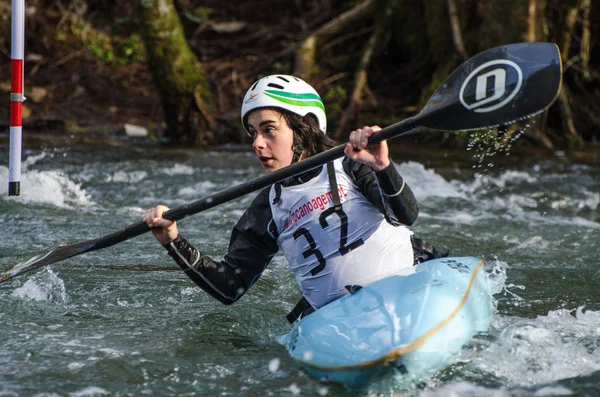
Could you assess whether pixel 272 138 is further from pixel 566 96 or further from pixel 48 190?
pixel 566 96

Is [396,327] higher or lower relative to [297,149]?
lower

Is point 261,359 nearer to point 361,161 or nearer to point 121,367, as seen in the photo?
point 121,367

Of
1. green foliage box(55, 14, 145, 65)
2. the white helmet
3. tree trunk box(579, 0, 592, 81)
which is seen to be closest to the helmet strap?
the white helmet

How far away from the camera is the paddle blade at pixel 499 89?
316 centimetres

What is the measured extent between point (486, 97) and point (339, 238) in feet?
2.56

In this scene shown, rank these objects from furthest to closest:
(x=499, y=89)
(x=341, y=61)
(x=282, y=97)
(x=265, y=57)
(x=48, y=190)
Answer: (x=265, y=57), (x=341, y=61), (x=48, y=190), (x=282, y=97), (x=499, y=89)

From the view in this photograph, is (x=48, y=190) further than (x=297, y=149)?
Yes

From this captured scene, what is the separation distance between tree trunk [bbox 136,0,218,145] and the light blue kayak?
22.1ft

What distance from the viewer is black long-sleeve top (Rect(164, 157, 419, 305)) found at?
10.4 feet

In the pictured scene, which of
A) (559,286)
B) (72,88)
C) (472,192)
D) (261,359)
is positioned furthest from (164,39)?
(261,359)

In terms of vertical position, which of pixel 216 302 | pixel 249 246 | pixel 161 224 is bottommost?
pixel 216 302

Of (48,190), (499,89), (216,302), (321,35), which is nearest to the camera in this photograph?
(499,89)

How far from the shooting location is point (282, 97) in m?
3.41

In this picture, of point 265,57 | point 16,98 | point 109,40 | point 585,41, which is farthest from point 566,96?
point 16,98
